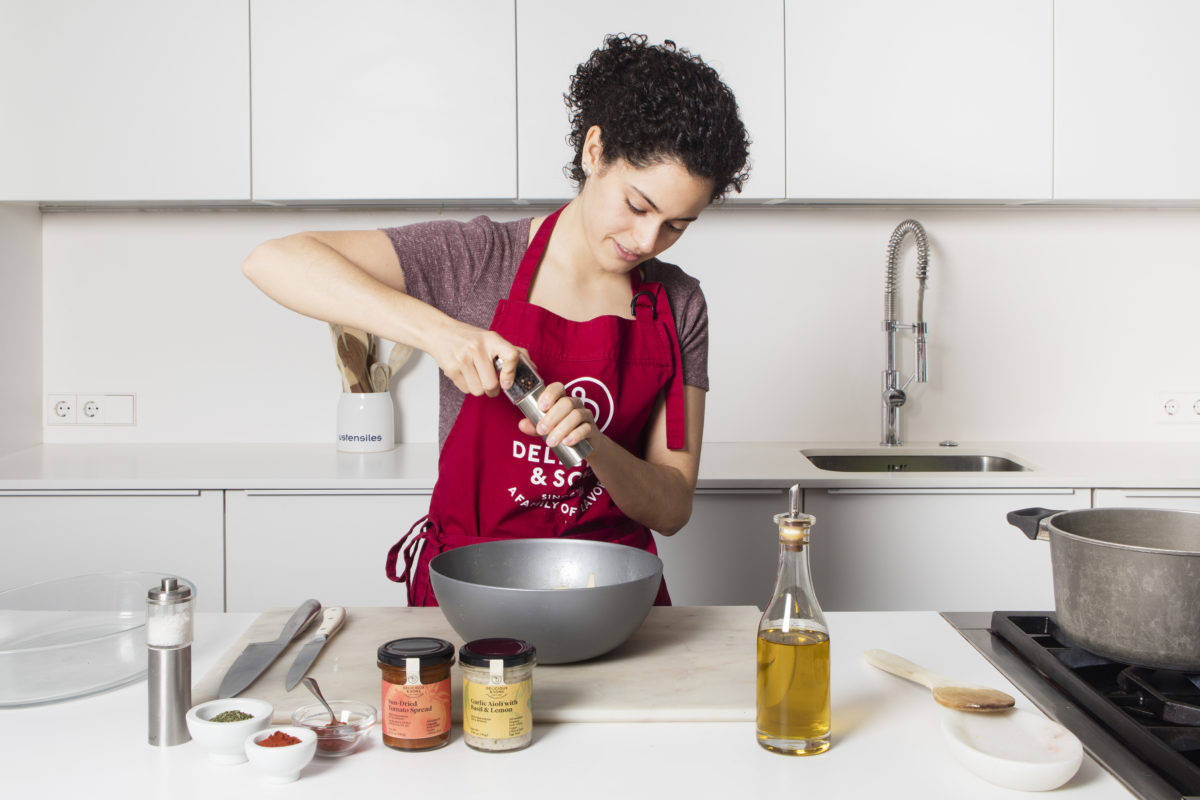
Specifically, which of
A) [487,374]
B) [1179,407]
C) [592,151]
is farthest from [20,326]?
[1179,407]

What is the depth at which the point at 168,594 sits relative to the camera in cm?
93

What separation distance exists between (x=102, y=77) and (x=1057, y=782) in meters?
2.47

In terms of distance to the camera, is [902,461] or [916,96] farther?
[902,461]

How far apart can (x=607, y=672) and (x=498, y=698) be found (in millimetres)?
209

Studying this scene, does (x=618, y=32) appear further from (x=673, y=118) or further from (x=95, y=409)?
(x=95, y=409)

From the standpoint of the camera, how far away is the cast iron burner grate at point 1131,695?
0.87 meters

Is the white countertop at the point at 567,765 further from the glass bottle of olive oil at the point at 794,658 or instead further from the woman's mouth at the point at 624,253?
the woman's mouth at the point at 624,253

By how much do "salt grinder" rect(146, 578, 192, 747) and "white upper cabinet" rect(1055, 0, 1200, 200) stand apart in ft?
7.39

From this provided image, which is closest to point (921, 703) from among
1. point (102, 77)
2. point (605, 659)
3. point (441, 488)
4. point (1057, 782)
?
point (1057, 782)

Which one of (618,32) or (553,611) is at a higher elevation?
(618,32)

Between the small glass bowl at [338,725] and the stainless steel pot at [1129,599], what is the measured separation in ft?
2.32

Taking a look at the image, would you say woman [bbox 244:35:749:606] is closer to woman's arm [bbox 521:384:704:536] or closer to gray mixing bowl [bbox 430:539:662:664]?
woman's arm [bbox 521:384:704:536]

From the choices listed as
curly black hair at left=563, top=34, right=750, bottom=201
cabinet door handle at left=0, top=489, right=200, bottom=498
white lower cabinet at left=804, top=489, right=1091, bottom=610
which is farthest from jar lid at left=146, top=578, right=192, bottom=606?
white lower cabinet at left=804, top=489, right=1091, bottom=610

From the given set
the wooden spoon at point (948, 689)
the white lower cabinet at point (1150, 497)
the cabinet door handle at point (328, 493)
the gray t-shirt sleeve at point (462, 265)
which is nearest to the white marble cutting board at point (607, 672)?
the wooden spoon at point (948, 689)
